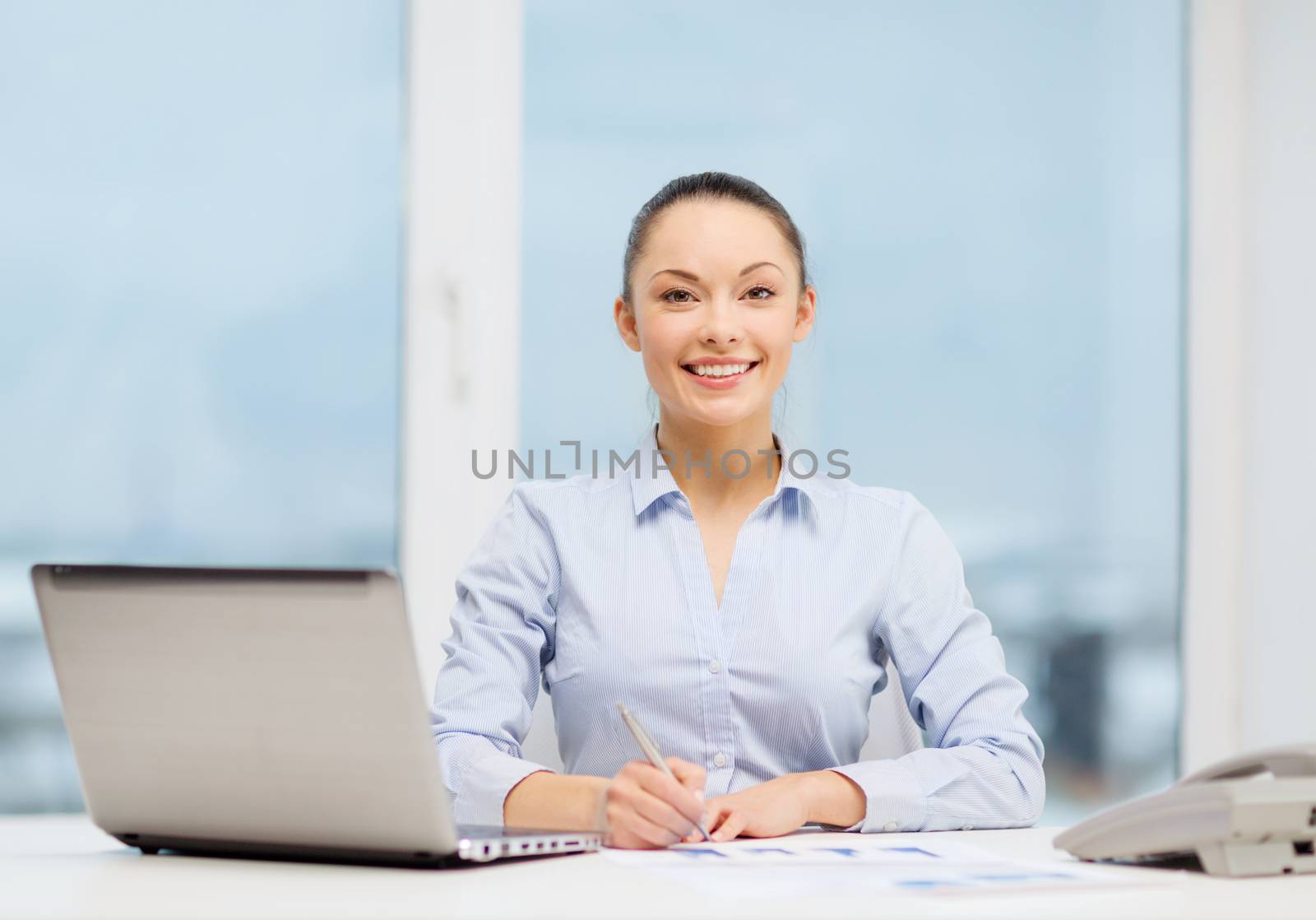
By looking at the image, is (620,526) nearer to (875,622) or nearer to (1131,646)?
(875,622)

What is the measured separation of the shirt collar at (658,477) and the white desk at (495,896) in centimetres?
71

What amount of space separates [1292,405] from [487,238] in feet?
5.12

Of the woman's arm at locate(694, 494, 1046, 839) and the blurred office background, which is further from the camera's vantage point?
the blurred office background

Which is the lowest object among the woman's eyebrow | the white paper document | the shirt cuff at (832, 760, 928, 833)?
the shirt cuff at (832, 760, 928, 833)

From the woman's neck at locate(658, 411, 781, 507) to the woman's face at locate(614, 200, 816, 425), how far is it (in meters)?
0.04

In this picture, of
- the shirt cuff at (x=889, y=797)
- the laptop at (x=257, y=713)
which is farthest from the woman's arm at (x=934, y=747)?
the laptop at (x=257, y=713)

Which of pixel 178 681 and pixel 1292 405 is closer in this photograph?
pixel 178 681

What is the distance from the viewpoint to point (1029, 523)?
2.56m

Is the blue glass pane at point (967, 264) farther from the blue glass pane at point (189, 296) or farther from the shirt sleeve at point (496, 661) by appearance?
the shirt sleeve at point (496, 661)

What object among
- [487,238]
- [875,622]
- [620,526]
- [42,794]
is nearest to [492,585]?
[620,526]

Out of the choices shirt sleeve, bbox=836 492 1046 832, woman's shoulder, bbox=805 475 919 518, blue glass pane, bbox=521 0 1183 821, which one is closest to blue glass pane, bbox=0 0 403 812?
blue glass pane, bbox=521 0 1183 821

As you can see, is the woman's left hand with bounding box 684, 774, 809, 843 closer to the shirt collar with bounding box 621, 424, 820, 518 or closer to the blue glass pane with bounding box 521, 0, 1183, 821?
the shirt collar with bounding box 621, 424, 820, 518

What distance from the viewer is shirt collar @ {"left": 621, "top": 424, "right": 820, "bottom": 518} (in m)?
1.63

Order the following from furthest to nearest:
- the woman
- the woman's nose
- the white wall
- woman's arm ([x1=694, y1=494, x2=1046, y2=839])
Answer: the white wall < the woman's nose < the woman < woman's arm ([x1=694, y1=494, x2=1046, y2=839])
